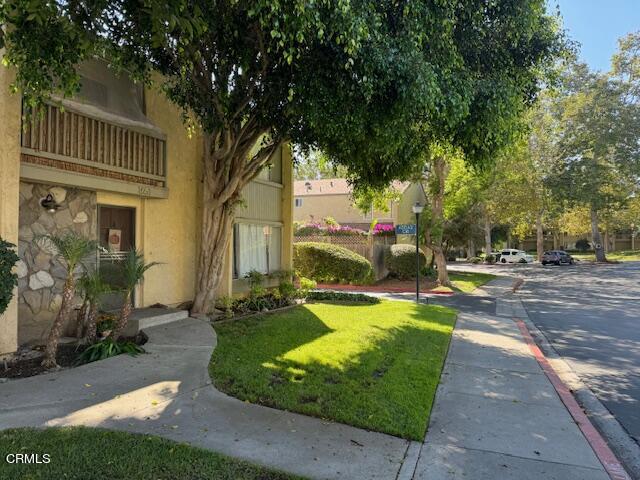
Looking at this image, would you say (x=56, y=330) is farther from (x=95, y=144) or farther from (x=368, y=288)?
(x=368, y=288)

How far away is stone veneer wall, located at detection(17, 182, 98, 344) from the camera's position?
7098 mm

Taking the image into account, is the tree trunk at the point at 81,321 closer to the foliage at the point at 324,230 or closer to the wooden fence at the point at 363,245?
the wooden fence at the point at 363,245

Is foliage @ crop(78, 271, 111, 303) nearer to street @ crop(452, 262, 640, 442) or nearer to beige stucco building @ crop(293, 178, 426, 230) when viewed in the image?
street @ crop(452, 262, 640, 442)

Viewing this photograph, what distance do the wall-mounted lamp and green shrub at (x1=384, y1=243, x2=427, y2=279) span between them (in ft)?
59.4

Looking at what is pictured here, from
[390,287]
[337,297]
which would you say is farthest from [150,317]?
[390,287]

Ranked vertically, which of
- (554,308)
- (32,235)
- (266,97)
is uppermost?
(266,97)

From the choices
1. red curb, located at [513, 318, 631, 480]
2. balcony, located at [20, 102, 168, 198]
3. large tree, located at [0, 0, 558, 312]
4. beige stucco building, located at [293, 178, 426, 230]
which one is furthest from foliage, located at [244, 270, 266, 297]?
beige stucco building, located at [293, 178, 426, 230]

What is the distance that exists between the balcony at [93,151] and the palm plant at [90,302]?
5.90 ft

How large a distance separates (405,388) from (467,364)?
2.19m

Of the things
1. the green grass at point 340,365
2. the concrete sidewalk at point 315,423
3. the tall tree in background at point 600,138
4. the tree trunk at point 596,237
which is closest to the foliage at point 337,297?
the green grass at point 340,365

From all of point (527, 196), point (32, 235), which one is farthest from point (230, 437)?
point (527, 196)

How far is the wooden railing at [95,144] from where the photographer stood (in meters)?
6.97

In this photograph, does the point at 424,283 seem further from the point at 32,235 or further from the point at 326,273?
the point at 32,235

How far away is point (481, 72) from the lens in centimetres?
861
